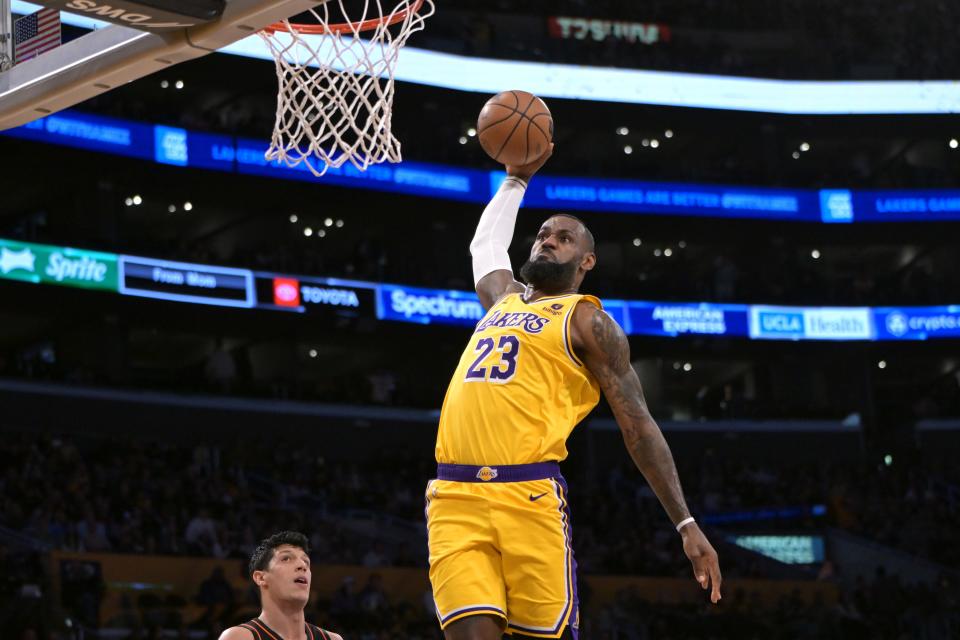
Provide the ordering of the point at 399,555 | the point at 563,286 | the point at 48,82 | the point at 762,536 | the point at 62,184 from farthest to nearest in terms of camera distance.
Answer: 1. the point at 62,184
2. the point at 762,536
3. the point at 399,555
4. the point at 48,82
5. the point at 563,286

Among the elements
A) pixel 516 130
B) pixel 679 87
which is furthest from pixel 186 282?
pixel 516 130

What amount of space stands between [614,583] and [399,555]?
301 cm

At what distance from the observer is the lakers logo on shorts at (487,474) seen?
165 inches

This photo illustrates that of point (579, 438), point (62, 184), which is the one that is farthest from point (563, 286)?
point (579, 438)

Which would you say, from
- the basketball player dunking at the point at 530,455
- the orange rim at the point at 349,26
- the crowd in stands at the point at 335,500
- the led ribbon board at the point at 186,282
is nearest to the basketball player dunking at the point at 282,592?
the basketball player dunking at the point at 530,455

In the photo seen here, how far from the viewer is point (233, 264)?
2372cm

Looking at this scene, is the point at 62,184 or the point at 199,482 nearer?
the point at 199,482

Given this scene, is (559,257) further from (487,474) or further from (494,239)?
(487,474)

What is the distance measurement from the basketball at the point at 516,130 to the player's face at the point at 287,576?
1745mm

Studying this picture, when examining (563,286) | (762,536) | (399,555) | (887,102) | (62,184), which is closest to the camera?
(563,286)

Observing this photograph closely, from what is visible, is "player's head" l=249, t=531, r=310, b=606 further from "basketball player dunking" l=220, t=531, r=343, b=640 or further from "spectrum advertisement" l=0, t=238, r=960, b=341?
"spectrum advertisement" l=0, t=238, r=960, b=341

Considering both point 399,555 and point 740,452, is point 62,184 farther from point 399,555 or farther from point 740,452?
point 740,452

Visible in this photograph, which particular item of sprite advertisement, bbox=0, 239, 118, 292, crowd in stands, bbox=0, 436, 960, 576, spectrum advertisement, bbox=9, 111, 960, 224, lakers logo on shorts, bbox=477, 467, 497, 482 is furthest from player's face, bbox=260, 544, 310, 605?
spectrum advertisement, bbox=9, 111, 960, 224

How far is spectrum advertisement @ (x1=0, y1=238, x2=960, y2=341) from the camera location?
21828mm
